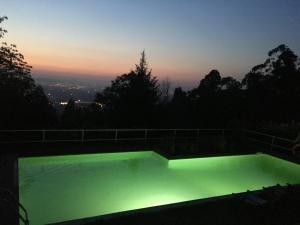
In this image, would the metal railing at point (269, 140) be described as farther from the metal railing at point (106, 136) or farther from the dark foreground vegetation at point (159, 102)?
the dark foreground vegetation at point (159, 102)

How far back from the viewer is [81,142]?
1149cm

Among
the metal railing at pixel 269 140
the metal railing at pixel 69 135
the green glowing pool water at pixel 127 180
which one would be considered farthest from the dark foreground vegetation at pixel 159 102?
the green glowing pool water at pixel 127 180

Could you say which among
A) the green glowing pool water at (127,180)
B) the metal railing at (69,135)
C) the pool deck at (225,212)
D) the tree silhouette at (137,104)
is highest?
the tree silhouette at (137,104)

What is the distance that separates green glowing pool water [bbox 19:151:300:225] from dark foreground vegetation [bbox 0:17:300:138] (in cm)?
311

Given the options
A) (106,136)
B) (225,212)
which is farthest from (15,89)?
(225,212)

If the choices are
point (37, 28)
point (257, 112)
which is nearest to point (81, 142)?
point (37, 28)

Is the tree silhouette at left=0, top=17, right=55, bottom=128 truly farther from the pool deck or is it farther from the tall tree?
the tall tree

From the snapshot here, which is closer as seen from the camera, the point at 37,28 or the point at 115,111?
the point at 37,28

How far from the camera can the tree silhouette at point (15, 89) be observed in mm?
12758

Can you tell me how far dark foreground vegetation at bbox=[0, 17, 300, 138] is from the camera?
44.1 ft

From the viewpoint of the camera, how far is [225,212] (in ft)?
17.9

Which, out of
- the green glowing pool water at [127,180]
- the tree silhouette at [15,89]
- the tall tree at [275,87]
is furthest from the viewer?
the tall tree at [275,87]

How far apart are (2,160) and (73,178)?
2040mm

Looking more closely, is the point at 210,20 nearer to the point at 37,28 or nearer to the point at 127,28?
the point at 127,28
